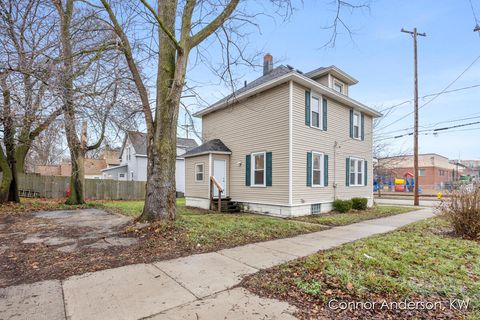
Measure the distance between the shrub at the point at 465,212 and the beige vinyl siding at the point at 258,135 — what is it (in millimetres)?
4885

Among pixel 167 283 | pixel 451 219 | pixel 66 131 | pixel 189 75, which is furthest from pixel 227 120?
pixel 167 283

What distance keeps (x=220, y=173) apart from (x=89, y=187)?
11.8 metres

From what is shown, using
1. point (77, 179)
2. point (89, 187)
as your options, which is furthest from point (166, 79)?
point (89, 187)

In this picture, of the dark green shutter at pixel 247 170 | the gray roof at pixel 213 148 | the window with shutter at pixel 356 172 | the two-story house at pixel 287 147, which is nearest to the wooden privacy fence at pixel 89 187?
the two-story house at pixel 287 147

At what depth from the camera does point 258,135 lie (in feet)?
36.8

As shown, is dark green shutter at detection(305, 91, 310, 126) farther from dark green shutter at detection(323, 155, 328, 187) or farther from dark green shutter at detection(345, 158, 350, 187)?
dark green shutter at detection(345, 158, 350, 187)

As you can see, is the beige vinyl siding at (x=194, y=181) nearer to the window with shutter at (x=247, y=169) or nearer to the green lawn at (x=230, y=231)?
the window with shutter at (x=247, y=169)

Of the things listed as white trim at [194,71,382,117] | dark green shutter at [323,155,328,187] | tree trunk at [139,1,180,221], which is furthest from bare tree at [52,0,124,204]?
dark green shutter at [323,155,328,187]

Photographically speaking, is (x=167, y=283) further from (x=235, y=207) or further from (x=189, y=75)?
(x=235, y=207)

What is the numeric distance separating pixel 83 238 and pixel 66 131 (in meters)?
4.40

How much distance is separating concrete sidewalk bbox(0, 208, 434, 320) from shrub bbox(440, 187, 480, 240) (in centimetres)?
526

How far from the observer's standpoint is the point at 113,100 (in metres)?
7.21

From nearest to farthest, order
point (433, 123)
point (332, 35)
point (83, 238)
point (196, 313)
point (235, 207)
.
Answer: point (196, 313) < point (83, 238) < point (332, 35) < point (235, 207) < point (433, 123)

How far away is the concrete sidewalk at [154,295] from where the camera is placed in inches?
105
